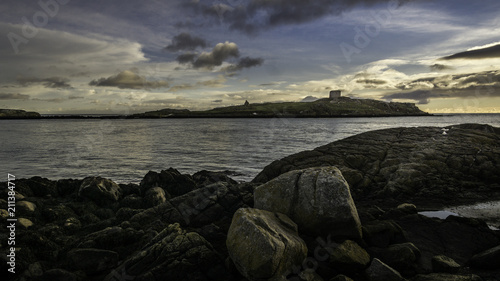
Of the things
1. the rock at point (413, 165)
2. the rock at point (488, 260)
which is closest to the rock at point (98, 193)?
the rock at point (413, 165)

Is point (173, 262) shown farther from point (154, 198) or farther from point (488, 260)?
point (488, 260)

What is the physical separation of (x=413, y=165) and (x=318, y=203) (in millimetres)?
12414

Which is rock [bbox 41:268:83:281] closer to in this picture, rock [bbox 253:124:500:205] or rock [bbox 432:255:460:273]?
rock [bbox 432:255:460:273]

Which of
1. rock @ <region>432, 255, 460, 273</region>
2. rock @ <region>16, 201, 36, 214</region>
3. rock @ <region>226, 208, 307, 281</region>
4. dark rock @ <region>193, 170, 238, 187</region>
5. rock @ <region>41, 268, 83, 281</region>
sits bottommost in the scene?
dark rock @ <region>193, 170, 238, 187</region>

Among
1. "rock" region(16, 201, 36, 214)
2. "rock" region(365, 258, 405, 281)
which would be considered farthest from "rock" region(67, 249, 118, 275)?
"rock" region(365, 258, 405, 281)

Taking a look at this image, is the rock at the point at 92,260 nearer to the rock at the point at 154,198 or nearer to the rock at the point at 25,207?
the rock at the point at 25,207

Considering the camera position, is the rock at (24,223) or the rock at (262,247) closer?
the rock at (262,247)

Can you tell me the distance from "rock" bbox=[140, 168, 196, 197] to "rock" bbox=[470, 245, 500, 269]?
14.0 metres

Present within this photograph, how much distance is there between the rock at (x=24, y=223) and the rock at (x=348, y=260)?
11293mm

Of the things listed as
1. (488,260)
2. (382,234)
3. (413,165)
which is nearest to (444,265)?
(488,260)

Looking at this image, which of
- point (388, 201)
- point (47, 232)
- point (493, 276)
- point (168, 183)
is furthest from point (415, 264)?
point (168, 183)

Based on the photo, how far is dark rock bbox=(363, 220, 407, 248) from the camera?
30.0 ft

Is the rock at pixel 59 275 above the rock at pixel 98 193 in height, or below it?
below

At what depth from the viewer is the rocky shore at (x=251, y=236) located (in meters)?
7.59
